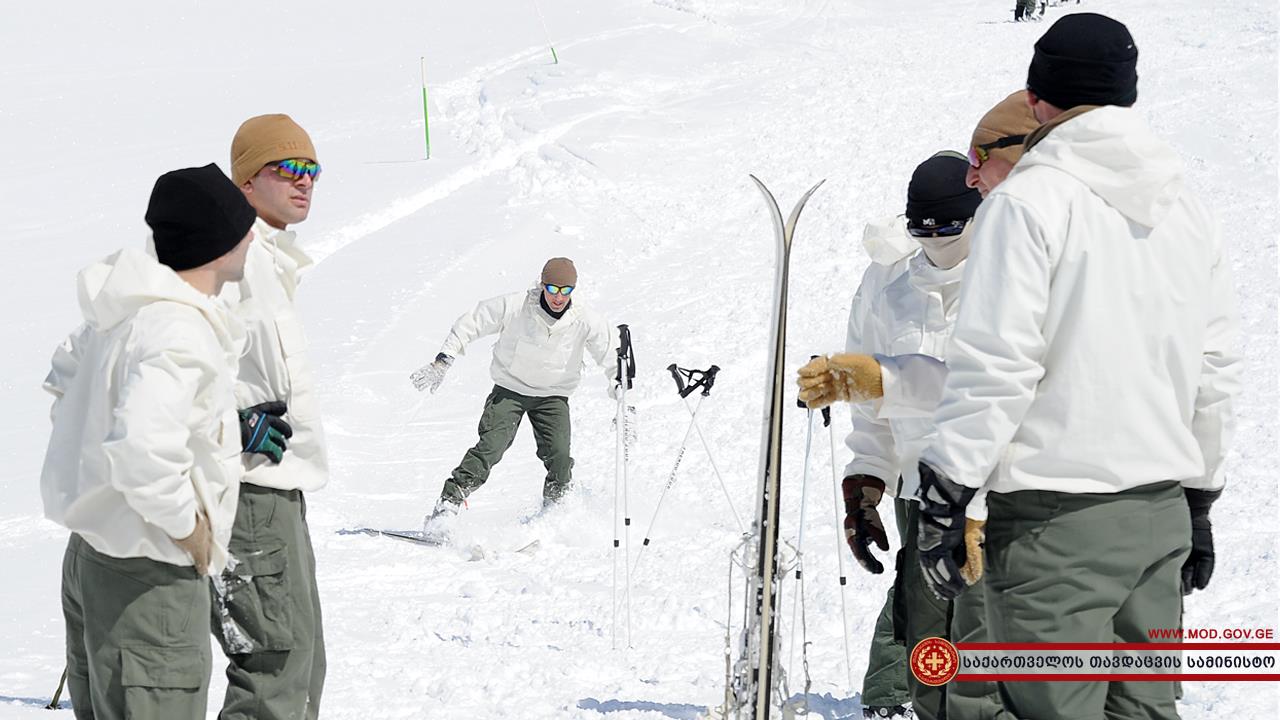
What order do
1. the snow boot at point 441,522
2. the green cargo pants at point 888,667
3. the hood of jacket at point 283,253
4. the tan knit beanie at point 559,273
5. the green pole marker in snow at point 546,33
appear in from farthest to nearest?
the green pole marker in snow at point 546,33 → the tan knit beanie at point 559,273 → the snow boot at point 441,522 → the green cargo pants at point 888,667 → the hood of jacket at point 283,253

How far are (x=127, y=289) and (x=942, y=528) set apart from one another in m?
1.84

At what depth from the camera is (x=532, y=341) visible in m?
7.85

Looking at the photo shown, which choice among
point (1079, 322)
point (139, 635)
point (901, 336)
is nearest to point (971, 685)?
point (1079, 322)

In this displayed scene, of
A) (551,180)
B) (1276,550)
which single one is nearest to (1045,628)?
(1276,550)

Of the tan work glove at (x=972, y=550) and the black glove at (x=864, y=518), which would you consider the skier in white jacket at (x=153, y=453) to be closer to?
the tan work glove at (x=972, y=550)

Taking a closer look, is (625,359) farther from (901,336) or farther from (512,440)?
(901,336)

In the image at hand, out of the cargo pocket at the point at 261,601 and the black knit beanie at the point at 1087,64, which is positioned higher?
the black knit beanie at the point at 1087,64

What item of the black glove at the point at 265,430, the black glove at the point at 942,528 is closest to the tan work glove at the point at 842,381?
the black glove at the point at 942,528

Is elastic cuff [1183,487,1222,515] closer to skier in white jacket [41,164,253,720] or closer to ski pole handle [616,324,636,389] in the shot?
skier in white jacket [41,164,253,720]

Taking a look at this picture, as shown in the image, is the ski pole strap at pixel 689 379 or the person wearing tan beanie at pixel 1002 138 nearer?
the person wearing tan beanie at pixel 1002 138

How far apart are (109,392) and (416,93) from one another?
19150mm

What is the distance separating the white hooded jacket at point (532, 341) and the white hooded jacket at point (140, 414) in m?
4.86

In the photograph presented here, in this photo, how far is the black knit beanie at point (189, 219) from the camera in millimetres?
2930

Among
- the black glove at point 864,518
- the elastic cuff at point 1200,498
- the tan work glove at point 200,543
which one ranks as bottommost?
the black glove at point 864,518
